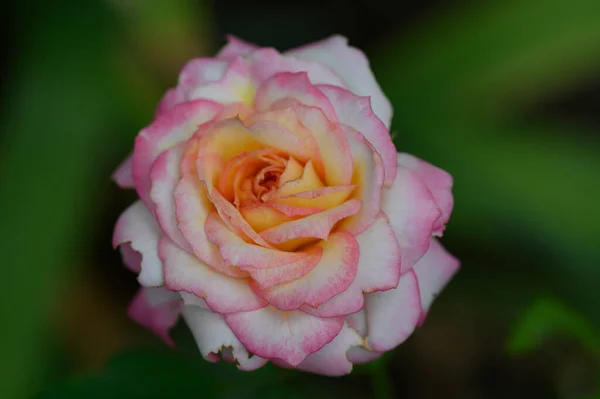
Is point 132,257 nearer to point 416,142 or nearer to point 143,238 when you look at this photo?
point 143,238

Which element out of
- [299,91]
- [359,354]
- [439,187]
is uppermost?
[299,91]

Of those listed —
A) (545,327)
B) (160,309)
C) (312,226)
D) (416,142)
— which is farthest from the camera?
(416,142)

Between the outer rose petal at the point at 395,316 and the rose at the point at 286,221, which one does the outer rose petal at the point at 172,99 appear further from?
the outer rose petal at the point at 395,316

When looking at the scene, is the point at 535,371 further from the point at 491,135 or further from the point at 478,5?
the point at 478,5

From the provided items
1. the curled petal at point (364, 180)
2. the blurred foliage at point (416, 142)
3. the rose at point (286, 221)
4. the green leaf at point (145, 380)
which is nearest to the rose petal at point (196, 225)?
the rose at point (286, 221)

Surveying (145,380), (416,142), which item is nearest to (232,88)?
(145,380)

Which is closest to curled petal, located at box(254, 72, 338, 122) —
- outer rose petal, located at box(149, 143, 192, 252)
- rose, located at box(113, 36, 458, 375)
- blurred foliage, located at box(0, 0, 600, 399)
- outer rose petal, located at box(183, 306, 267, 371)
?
rose, located at box(113, 36, 458, 375)
